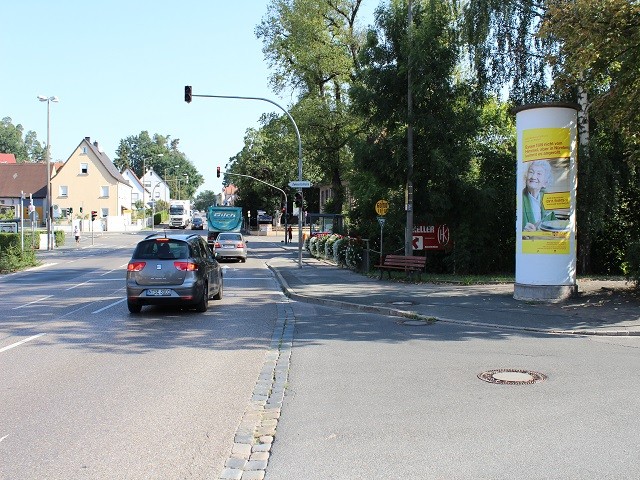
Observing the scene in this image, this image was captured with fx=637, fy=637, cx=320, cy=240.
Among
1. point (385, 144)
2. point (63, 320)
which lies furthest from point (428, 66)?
point (63, 320)

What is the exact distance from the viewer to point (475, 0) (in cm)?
2431

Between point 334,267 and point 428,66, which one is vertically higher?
point 428,66

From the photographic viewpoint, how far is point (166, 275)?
44.0 feet

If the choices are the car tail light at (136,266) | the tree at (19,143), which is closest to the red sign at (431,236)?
the car tail light at (136,266)

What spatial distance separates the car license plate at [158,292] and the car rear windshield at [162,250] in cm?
67

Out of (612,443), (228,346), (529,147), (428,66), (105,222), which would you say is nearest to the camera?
(612,443)

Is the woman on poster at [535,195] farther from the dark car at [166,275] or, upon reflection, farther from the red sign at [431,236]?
the red sign at [431,236]

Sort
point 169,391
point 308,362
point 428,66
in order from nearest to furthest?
1. point 169,391
2. point 308,362
3. point 428,66

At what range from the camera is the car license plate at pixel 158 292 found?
13359 millimetres

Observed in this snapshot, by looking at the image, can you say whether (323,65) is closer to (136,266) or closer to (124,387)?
(136,266)

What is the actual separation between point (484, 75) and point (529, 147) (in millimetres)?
10421

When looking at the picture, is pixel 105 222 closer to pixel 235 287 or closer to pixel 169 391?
pixel 235 287

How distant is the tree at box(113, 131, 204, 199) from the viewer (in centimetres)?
17375

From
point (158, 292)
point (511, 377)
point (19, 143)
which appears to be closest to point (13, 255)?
point (158, 292)
